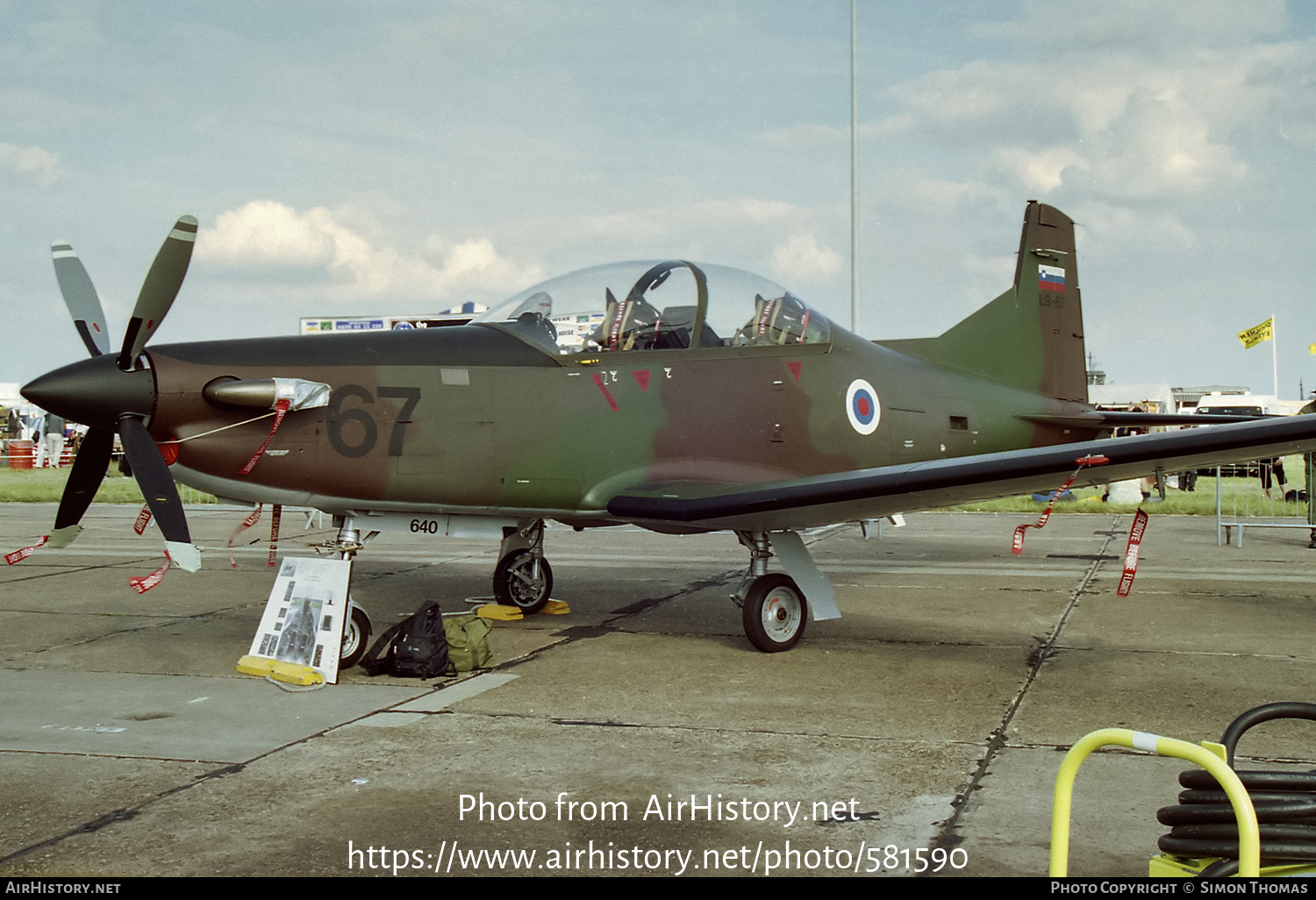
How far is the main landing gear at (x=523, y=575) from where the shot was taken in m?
9.07

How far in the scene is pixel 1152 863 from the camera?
109 inches

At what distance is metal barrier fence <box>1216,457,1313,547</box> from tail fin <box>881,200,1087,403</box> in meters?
3.08

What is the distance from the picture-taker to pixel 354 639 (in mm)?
6887

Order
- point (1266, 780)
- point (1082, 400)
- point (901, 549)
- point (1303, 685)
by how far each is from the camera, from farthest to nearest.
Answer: point (901, 549)
point (1082, 400)
point (1303, 685)
point (1266, 780)

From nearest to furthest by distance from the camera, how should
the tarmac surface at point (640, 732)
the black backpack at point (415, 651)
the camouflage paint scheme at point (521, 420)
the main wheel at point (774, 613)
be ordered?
the tarmac surface at point (640, 732)
the black backpack at point (415, 651)
the camouflage paint scheme at point (521, 420)
the main wheel at point (774, 613)

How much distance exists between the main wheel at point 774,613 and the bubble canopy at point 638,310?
6.07 feet

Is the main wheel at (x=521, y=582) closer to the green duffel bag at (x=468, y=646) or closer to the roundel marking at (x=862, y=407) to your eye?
the green duffel bag at (x=468, y=646)

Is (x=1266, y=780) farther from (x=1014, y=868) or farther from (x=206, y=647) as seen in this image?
(x=206, y=647)

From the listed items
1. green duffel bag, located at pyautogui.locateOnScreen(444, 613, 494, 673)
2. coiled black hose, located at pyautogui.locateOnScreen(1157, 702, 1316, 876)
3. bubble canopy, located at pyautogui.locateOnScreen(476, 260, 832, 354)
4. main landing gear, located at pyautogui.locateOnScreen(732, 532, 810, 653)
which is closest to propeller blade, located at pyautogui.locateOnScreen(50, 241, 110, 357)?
bubble canopy, located at pyautogui.locateOnScreen(476, 260, 832, 354)

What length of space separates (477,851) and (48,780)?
207cm

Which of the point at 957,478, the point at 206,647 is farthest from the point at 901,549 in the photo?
the point at 206,647

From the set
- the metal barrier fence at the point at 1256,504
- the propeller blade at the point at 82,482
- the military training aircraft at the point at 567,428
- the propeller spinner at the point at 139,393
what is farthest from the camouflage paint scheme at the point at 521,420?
the metal barrier fence at the point at 1256,504

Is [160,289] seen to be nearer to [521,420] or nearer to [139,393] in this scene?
[139,393]

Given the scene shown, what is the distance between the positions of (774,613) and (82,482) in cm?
464
